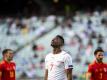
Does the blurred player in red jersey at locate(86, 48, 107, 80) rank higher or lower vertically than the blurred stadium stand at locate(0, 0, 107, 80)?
lower

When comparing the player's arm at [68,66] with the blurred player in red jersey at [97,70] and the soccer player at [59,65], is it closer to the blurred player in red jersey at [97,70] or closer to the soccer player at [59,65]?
the soccer player at [59,65]

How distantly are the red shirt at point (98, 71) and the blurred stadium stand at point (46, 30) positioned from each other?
1147 cm

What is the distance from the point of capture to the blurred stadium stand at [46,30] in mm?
22766

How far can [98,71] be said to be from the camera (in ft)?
33.8

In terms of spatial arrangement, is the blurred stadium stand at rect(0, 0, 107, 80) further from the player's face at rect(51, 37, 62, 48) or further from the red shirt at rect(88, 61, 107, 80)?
the player's face at rect(51, 37, 62, 48)

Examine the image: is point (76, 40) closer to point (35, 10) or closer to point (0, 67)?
point (35, 10)

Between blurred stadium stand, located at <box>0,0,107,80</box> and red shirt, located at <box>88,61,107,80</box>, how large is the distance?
37.6 ft

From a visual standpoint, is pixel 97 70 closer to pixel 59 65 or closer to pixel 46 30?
pixel 59 65

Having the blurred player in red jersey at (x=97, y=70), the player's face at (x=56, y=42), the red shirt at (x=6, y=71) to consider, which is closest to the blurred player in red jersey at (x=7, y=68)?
the red shirt at (x=6, y=71)

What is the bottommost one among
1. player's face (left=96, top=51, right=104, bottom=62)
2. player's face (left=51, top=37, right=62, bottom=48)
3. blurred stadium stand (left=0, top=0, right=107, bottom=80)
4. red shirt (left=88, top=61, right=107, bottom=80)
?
red shirt (left=88, top=61, right=107, bottom=80)

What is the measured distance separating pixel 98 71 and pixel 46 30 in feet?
46.6

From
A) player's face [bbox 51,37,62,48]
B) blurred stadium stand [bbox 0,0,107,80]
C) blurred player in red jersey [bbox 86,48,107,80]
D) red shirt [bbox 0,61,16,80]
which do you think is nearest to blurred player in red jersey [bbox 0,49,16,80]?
red shirt [bbox 0,61,16,80]

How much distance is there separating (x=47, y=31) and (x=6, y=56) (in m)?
13.7

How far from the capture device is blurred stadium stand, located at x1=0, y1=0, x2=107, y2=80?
22766 mm
